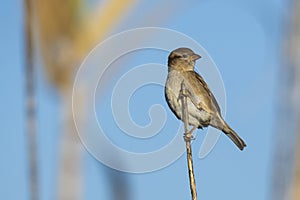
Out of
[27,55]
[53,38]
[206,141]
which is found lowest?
[206,141]

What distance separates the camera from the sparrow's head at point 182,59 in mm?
309

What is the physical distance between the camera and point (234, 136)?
326mm

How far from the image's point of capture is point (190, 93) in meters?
0.31

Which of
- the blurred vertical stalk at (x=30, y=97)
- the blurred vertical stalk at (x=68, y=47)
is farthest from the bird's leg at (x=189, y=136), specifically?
the blurred vertical stalk at (x=68, y=47)

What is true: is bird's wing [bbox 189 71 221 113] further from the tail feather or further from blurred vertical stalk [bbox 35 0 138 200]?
blurred vertical stalk [bbox 35 0 138 200]

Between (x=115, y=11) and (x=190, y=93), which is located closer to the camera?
(x=190, y=93)

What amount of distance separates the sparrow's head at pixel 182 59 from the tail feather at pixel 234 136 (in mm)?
34

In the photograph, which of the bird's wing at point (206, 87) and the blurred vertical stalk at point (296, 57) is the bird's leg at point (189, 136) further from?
the blurred vertical stalk at point (296, 57)

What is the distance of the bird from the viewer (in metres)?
0.30

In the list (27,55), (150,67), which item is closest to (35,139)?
(27,55)

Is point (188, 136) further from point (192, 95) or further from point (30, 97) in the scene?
point (30, 97)

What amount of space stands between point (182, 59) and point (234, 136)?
0.16ft

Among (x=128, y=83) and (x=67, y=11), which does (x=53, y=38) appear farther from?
(x=128, y=83)

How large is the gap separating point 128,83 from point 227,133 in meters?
0.06
